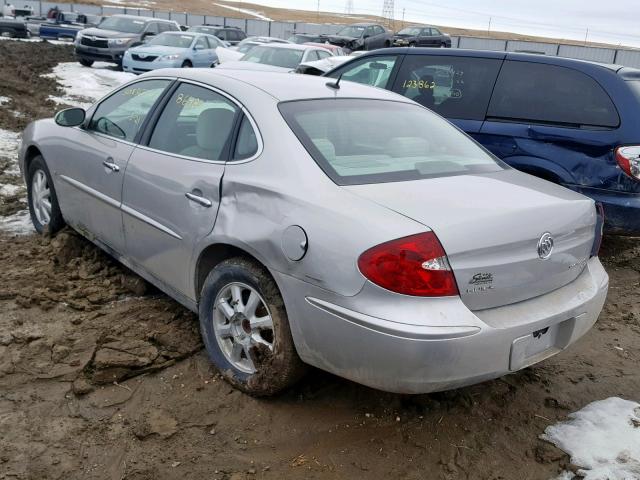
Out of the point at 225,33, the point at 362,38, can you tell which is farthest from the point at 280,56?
the point at 225,33

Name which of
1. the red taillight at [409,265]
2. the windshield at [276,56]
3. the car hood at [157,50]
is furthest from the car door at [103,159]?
the car hood at [157,50]

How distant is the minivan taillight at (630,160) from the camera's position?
16.3ft

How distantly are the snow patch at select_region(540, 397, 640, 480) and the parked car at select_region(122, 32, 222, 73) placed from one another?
15642 millimetres

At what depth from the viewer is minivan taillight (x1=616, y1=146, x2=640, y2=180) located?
4957 mm

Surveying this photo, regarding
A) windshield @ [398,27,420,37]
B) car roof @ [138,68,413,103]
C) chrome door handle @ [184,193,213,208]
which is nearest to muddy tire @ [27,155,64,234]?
car roof @ [138,68,413,103]

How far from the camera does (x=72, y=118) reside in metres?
4.54

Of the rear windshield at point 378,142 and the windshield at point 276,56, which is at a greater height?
the rear windshield at point 378,142

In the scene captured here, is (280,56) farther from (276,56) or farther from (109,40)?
(109,40)

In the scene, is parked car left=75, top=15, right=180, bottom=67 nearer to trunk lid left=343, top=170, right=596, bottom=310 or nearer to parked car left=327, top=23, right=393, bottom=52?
parked car left=327, top=23, right=393, bottom=52

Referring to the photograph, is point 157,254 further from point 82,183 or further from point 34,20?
point 34,20

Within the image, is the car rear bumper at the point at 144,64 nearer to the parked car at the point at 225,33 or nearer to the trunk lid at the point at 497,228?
the parked car at the point at 225,33

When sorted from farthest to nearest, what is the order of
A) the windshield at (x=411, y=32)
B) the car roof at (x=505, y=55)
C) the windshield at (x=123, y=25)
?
the windshield at (x=411, y=32)
the windshield at (x=123, y=25)
the car roof at (x=505, y=55)

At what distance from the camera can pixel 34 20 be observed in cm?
3638

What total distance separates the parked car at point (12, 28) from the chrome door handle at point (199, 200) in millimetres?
30589
